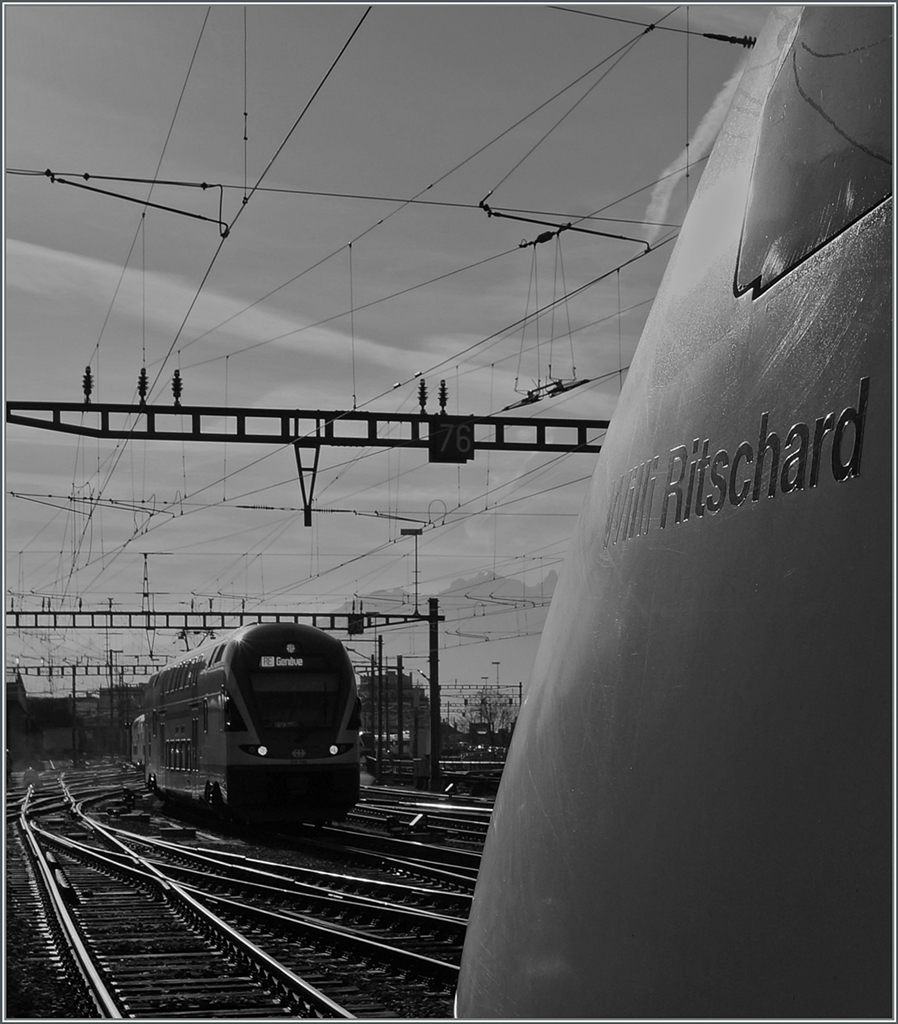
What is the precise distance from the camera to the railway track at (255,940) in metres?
9.05

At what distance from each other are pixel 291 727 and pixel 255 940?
9.67 metres

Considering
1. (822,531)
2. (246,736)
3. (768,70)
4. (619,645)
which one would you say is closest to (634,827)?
(619,645)

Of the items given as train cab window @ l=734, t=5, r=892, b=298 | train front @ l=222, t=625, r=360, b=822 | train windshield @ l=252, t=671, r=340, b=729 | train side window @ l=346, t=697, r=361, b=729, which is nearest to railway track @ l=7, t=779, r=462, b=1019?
train front @ l=222, t=625, r=360, b=822

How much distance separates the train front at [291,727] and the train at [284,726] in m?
0.02

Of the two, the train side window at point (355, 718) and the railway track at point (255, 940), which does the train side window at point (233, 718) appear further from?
the railway track at point (255, 940)

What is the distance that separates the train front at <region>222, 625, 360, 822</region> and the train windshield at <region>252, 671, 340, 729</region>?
0.02m

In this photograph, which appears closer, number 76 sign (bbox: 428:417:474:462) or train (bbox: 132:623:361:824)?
train (bbox: 132:623:361:824)

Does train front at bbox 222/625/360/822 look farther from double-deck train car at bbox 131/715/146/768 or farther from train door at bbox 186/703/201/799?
double-deck train car at bbox 131/715/146/768

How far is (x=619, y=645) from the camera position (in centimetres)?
278

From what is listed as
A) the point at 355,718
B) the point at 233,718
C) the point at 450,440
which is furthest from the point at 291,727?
the point at 450,440

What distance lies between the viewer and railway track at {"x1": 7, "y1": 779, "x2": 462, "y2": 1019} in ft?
29.7

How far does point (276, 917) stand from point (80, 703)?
15992 cm

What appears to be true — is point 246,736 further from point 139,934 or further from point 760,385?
point 760,385

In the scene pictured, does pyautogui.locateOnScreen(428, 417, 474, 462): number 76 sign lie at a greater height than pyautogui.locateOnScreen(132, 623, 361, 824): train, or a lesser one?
greater
